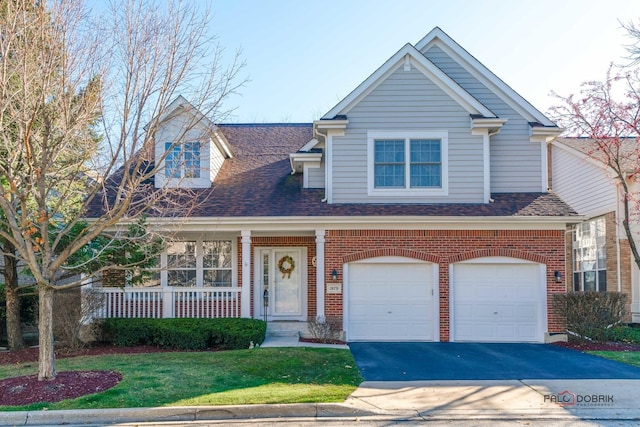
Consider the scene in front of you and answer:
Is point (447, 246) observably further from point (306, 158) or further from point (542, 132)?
point (306, 158)

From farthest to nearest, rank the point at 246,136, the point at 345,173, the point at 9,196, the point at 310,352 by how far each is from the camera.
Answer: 1. the point at 246,136
2. the point at 345,173
3. the point at 310,352
4. the point at 9,196

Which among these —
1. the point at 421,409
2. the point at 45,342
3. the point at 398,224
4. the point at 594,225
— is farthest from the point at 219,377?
the point at 594,225

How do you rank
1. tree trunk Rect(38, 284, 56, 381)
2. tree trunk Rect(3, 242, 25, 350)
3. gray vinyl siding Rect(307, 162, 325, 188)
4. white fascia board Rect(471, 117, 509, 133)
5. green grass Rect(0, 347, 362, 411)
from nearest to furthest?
green grass Rect(0, 347, 362, 411)
tree trunk Rect(38, 284, 56, 381)
tree trunk Rect(3, 242, 25, 350)
white fascia board Rect(471, 117, 509, 133)
gray vinyl siding Rect(307, 162, 325, 188)

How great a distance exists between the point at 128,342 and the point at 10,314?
2853 mm

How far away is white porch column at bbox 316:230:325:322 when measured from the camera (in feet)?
48.1

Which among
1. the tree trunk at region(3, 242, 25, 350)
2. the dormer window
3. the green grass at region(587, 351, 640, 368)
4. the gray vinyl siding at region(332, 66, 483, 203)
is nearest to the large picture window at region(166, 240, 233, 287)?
the dormer window

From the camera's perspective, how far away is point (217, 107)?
1014 centimetres

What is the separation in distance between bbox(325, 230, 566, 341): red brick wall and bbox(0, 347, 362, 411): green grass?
10.5 feet

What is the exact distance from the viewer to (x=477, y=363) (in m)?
11.3

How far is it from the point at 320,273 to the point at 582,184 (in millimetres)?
11919

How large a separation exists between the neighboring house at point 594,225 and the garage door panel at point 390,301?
6205mm

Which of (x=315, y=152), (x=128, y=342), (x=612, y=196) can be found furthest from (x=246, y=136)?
(x=612, y=196)

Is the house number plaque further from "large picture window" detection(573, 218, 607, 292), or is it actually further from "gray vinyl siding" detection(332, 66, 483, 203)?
"large picture window" detection(573, 218, 607, 292)

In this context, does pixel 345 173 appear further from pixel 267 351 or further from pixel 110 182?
pixel 110 182
